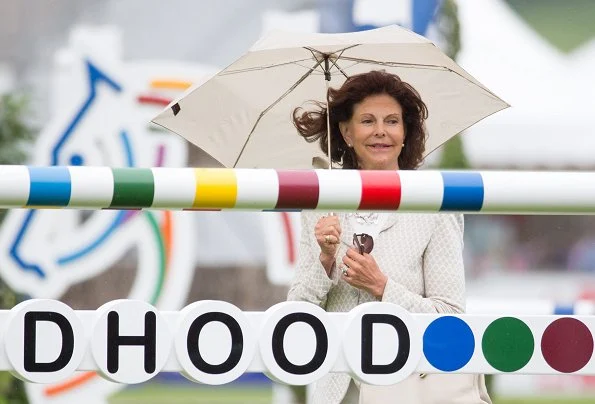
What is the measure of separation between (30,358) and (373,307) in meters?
0.40

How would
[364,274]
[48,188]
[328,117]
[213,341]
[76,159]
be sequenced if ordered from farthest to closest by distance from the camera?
[76,159] → [328,117] → [364,274] → [213,341] → [48,188]

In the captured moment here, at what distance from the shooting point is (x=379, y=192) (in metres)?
1.42

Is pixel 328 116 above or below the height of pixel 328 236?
above

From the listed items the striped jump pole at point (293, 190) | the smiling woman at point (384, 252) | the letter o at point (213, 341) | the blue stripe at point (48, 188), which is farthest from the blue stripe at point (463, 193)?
the smiling woman at point (384, 252)

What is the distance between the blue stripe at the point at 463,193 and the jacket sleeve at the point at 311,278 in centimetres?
75

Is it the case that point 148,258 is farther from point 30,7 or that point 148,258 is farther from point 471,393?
point 471,393

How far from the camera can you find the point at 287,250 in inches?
210

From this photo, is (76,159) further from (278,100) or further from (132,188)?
(132,188)

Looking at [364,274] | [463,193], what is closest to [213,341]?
[463,193]

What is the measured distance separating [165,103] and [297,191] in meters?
3.93

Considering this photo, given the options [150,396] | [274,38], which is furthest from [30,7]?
[274,38]

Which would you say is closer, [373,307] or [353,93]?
[373,307]

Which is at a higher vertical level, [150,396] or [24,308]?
[24,308]

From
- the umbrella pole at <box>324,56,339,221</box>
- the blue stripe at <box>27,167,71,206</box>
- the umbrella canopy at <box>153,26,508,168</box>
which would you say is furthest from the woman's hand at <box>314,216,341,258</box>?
the blue stripe at <box>27,167,71,206</box>
